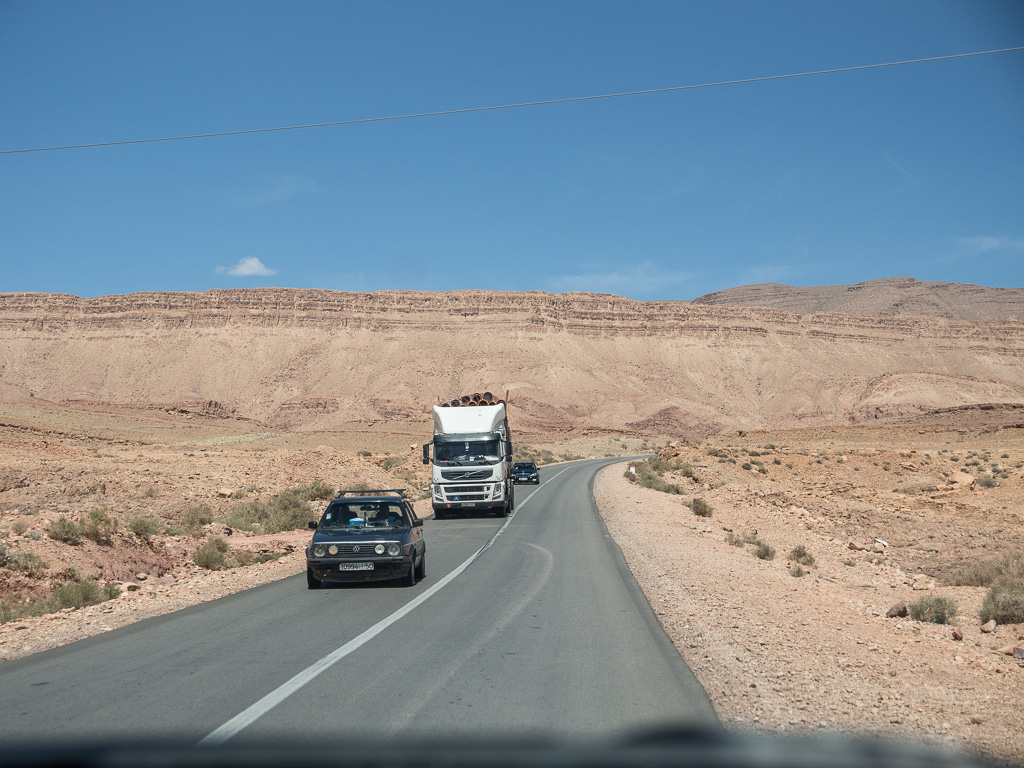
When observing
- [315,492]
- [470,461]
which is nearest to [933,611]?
[470,461]

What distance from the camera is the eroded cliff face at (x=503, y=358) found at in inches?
4377

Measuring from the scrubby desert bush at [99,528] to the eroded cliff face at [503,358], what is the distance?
85095 millimetres

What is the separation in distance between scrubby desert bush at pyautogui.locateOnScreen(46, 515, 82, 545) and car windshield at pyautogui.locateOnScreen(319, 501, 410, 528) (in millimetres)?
6663

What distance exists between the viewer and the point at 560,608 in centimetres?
1075

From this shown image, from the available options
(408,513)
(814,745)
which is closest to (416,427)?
(408,513)

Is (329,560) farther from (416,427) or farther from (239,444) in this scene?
(416,427)

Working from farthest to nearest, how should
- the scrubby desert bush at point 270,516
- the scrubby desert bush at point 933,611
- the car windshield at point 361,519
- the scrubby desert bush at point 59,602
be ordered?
the scrubby desert bush at point 270,516, the car windshield at point 361,519, the scrubby desert bush at point 59,602, the scrubby desert bush at point 933,611

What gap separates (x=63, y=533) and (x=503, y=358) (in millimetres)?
106268

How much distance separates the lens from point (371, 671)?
7.20 metres

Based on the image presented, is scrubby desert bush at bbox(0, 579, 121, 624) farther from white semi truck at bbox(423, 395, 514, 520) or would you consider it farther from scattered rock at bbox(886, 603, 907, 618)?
white semi truck at bbox(423, 395, 514, 520)

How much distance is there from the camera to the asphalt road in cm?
562

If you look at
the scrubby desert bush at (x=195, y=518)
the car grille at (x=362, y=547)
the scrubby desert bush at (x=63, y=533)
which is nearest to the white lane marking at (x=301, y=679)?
the car grille at (x=362, y=547)

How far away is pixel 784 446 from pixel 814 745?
2280 inches

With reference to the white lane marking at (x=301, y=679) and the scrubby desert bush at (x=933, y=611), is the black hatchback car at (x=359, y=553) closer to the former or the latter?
the white lane marking at (x=301, y=679)
